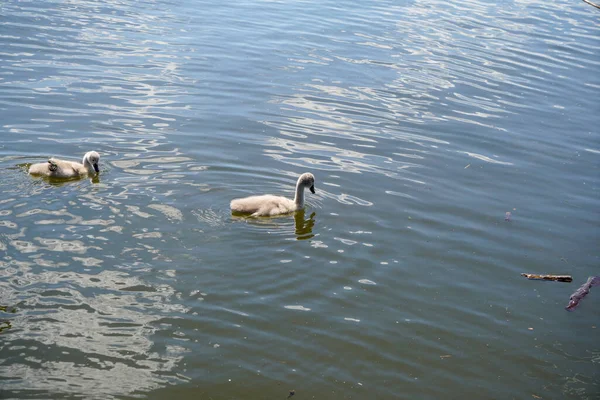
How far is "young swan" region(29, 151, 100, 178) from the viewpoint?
35.5ft

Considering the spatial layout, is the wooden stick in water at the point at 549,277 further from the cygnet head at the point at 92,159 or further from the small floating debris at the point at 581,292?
the cygnet head at the point at 92,159

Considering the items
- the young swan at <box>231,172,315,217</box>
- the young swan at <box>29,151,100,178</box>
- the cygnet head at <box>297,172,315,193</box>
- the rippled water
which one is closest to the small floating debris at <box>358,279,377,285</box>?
the rippled water

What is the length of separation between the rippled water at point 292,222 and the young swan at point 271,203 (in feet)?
0.57

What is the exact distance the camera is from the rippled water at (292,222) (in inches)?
289

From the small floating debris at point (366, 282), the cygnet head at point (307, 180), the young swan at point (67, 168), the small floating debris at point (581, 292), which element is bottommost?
the small floating debris at point (366, 282)

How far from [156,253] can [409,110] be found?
25.2ft

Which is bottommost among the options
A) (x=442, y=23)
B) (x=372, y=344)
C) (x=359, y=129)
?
(x=372, y=344)

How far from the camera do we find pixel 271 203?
1020 cm

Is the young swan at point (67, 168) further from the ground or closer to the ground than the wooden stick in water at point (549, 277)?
further from the ground

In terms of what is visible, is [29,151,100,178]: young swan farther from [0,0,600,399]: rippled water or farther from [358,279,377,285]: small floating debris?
[358,279,377,285]: small floating debris

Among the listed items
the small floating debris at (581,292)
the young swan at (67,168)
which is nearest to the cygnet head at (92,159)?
the young swan at (67,168)

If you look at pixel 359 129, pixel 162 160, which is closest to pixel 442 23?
pixel 359 129

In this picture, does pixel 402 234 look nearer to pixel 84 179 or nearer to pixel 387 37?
pixel 84 179

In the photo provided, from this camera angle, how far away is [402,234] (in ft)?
33.0
